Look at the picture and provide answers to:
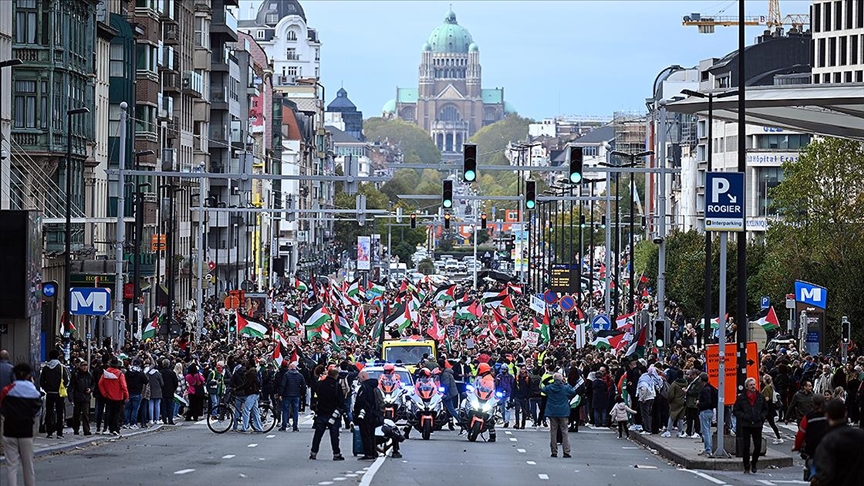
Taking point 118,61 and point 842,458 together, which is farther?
point 118,61

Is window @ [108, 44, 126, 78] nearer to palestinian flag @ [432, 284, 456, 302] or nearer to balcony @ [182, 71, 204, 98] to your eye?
palestinian flag @ [432, 284, 456, 302]

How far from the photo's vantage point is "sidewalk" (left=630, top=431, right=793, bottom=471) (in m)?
28.6

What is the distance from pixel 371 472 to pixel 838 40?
3552 inches

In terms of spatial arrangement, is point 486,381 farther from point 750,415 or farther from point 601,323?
point 601,323

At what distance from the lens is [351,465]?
87.8 feet

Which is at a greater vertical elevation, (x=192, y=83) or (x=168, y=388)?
(x=192, y=83)

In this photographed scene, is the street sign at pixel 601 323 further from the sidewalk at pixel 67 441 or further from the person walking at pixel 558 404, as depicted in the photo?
the person walking at pixel 558 404

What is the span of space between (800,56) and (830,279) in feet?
230

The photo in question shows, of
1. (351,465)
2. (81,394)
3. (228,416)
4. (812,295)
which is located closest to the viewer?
(351,465)

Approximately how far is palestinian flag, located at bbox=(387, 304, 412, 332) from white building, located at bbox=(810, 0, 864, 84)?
54507mm

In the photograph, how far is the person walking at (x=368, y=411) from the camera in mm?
27344

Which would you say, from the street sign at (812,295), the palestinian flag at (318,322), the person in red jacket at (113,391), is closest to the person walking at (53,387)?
the person in red jacket at (113,391)

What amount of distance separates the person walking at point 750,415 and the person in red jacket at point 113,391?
39.6ft

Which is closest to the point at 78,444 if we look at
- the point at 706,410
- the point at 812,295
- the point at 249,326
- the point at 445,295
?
the point at 706,410
